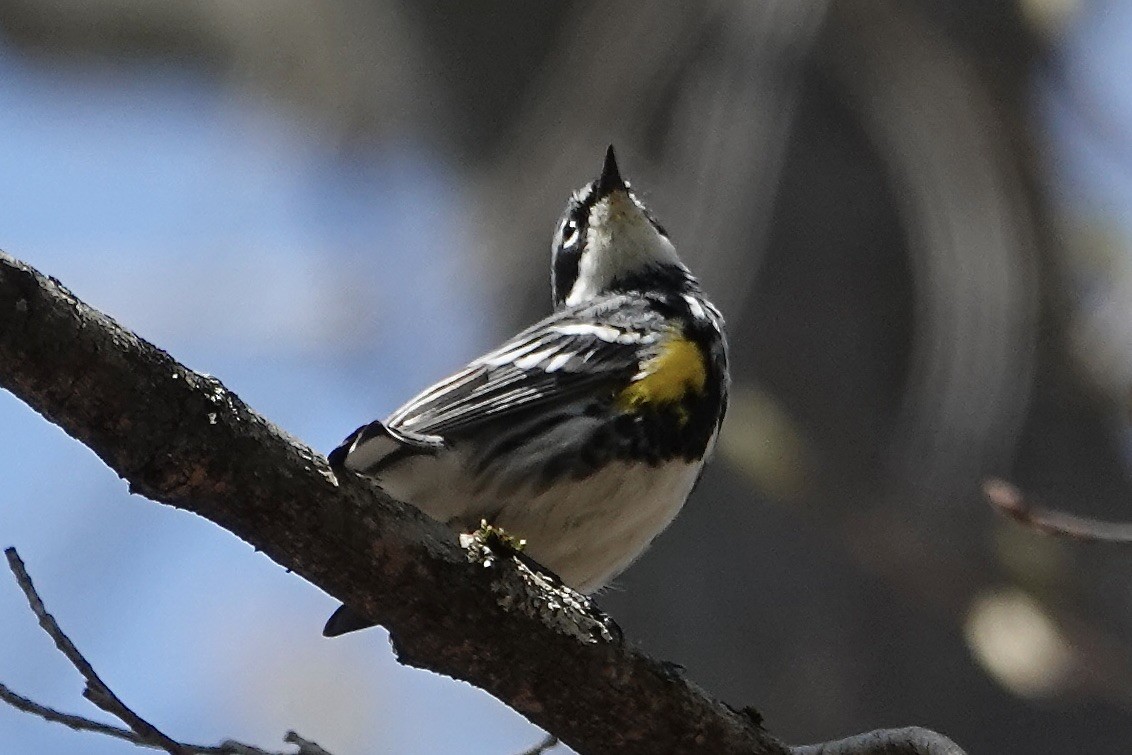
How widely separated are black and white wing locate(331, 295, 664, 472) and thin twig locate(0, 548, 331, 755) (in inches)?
23.9

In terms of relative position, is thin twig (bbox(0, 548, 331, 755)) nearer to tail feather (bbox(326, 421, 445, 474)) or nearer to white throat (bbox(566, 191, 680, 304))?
Answer: tail feather (bbox(326, 421, 445, 474))

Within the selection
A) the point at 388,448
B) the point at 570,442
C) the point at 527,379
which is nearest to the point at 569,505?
the point at 570,442

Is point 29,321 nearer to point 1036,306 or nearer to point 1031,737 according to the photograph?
point 1031,737

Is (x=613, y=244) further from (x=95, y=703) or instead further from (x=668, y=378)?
(x=95, y=703)

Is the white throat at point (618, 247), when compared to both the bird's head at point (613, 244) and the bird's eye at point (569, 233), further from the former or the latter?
the bird's eye at point (569, 233)

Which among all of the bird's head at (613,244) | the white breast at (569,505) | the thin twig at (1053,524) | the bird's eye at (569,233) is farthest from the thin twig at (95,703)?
the bird's eye at (569,233)

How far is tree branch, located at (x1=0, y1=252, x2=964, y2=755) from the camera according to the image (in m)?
1.64

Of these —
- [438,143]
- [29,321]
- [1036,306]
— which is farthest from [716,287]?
[29,321]

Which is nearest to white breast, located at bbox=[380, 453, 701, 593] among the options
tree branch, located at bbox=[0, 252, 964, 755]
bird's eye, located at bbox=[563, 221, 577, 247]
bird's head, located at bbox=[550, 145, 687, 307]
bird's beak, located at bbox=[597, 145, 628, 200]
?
tree branch, located at bbox=[0, 252, 964, 755]

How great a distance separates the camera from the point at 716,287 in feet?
13.0

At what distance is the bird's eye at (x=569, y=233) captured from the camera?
13.4ft

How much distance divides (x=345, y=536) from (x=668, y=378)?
1.21 metres

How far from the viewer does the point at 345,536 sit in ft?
6.02

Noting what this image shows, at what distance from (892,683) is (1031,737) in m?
0.36
